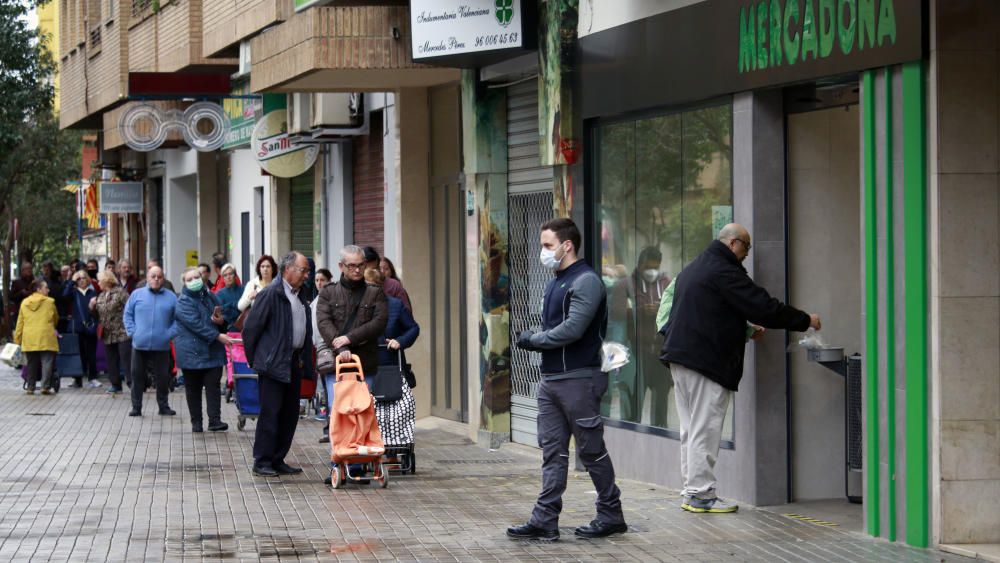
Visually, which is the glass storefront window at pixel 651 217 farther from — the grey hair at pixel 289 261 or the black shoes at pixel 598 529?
the grey hair at pixel 289 261

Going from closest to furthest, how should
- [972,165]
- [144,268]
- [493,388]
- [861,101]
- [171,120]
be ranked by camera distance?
[972,165], [861,101], [493,388], [171,120], [144,268]

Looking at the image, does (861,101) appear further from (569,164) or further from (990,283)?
(569,164)

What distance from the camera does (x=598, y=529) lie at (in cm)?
966

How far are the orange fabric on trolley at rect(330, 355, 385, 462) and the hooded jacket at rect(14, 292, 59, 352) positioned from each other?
11798mm

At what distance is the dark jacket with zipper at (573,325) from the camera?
31.2 ft

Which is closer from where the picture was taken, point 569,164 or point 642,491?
point 642,491

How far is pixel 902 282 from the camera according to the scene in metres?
9.31

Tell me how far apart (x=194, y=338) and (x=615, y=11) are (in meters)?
6.56

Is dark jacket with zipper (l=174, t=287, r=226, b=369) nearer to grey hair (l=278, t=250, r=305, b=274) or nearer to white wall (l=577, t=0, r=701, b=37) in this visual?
grey hair (l=278, t=250, r=305, b=274)

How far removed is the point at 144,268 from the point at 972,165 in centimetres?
3378

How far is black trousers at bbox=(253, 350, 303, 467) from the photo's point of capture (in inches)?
513

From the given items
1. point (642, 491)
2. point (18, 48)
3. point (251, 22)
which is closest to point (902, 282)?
point (642, 491)

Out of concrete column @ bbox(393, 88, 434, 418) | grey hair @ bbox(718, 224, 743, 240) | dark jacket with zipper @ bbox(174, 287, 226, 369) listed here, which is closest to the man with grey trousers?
grey hair @ bbox(718, 224, 743, 240)

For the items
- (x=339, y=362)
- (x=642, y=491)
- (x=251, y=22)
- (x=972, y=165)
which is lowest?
(x=642, y=491)
